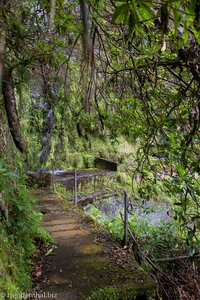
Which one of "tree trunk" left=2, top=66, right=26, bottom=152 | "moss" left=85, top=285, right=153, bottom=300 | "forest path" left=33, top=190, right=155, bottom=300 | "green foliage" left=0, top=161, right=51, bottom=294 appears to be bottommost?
"moss" left=85, top=285, right=153, bottom=300

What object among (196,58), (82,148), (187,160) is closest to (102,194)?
(82,148)

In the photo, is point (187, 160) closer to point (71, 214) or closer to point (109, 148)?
point (71, 214)

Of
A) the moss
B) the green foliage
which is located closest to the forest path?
the moss

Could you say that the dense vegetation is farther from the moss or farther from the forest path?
the moss

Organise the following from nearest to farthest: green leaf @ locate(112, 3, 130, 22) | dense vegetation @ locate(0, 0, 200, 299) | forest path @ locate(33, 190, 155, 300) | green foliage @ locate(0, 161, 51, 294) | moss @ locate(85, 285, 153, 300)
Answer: green leaf @ locate(112, 3, 130, 22), dense vegetation @ locate(0, 0, 200, 299), green foliage @ locate(0, 161, 51, 294), moss @ locate(85, 285, 153, 300), forest path @ locate(33, 190, 155, 300)

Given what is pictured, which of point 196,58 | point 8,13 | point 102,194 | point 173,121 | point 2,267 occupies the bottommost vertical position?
point 102,194

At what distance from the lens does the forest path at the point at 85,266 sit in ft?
8.08

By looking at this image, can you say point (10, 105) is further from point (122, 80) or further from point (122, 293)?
point (122, 293)

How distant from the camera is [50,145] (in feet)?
29.4

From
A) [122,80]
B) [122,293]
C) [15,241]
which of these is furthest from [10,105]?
[122,293]

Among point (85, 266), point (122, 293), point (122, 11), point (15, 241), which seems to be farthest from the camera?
point (85, 266)

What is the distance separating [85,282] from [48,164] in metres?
6.65

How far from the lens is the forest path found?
246 cm

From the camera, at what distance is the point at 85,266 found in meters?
2.85
